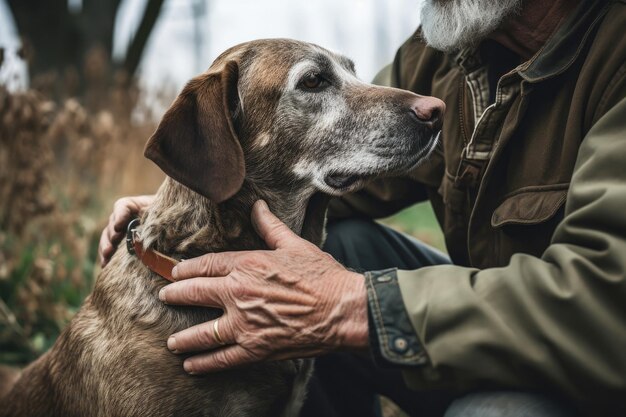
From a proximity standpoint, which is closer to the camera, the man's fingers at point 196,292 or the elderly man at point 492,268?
the elderly man at point 492,268

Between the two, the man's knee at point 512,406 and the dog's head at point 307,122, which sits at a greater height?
the dog's head at point 307,122

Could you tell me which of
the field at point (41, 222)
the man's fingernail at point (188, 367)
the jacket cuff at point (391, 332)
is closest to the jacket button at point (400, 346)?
the jacket cuff at point (391, 332)

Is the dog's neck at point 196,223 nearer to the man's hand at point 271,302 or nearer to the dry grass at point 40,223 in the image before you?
the man's hand at point 271,302

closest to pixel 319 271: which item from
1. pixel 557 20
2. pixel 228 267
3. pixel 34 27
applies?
pixel 228 267

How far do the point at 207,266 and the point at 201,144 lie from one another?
0.44m

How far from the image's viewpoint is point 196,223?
8.11 feet

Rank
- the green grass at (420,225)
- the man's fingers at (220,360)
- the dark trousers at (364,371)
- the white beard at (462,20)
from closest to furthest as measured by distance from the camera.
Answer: the man's fingers at (220,360) → the white beard at (462,20) → the dark trousers at (364,371) → the green grass at (420,225)

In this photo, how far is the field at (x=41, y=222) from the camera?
422cm

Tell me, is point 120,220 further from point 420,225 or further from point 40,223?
point 420,225

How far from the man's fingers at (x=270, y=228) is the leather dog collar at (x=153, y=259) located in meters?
0.33

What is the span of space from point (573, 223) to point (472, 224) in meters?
0.77

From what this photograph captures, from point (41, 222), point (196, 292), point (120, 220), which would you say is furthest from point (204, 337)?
point (41, 222)

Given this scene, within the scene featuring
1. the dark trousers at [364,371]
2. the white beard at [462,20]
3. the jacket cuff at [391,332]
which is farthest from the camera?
the dark trousers at [364,371]

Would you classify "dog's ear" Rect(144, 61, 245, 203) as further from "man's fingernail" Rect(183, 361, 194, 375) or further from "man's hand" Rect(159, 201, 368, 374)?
"man's fingernail" Rect(183, 361, 194, 375)
